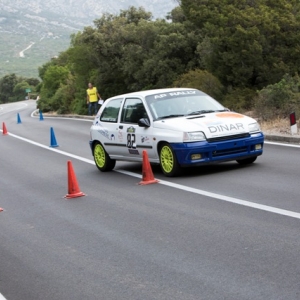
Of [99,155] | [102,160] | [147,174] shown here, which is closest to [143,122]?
[147,174]

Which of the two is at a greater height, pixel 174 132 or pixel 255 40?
pixel 255 40

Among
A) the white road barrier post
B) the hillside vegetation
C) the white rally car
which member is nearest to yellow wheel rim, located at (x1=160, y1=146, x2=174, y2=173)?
the white rally car

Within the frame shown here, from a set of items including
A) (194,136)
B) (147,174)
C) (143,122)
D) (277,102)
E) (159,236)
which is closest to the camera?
(159,236)

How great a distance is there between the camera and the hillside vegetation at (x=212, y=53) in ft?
80.5

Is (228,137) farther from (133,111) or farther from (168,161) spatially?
(133,111)

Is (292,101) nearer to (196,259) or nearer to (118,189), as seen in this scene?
(118,189)

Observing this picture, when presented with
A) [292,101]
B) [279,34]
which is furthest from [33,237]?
[279,34]

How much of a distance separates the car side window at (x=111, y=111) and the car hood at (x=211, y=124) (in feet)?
5.30

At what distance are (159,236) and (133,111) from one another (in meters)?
6.09

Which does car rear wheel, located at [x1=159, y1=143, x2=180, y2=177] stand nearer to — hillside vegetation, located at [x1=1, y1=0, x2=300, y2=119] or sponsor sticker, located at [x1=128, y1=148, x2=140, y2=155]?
sponsor sticker, located at [x1=128, y1=148, x2=140, y2=155]

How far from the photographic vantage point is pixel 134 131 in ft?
46.0

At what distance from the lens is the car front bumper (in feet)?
41.4

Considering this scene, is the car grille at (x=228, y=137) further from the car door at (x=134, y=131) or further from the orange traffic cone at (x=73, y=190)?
the orange traffic cone at (x=73, y=190)

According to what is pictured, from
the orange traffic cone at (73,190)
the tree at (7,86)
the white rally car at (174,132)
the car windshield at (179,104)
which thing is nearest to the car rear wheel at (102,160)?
the white rally car at (174,132)
